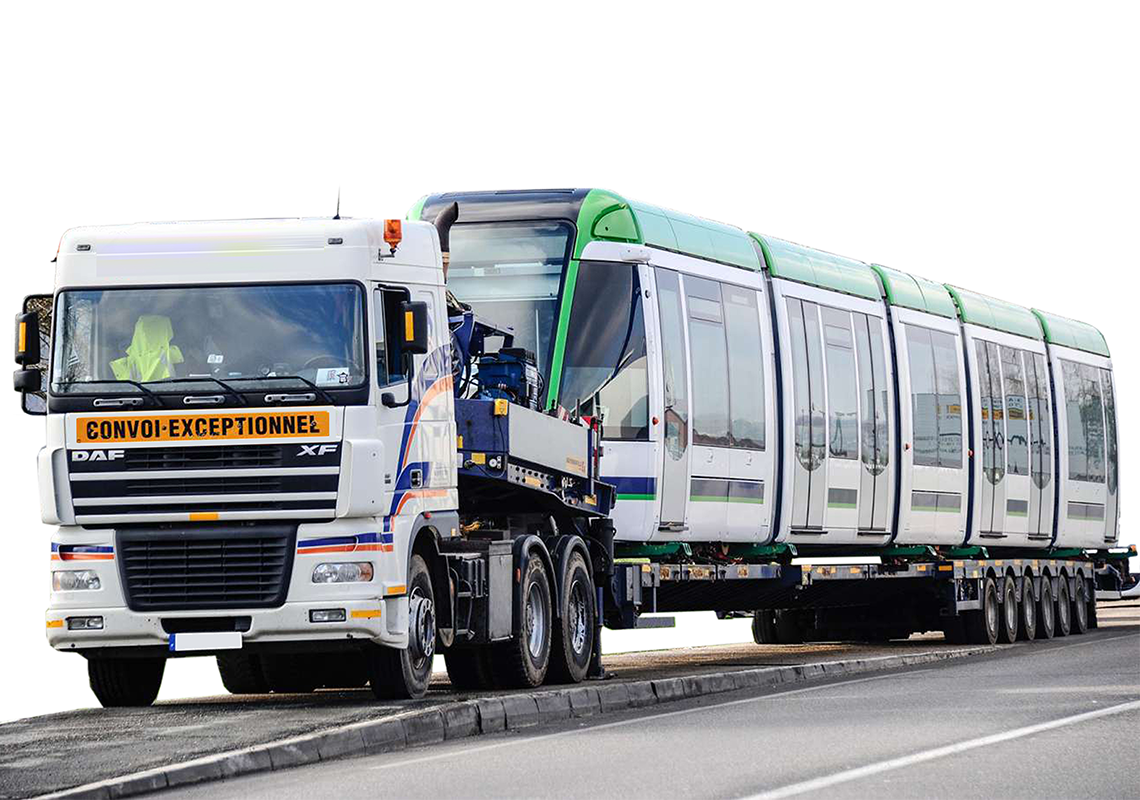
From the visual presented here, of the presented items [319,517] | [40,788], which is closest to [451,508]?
[319,517]

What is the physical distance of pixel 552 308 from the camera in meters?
21.1

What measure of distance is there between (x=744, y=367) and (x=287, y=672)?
6.58m

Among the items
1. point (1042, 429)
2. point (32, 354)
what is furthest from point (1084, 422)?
point (32, 354)

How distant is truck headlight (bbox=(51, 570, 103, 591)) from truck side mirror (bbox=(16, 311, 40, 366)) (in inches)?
55.8

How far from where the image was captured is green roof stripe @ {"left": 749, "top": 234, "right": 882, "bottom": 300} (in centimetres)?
2498

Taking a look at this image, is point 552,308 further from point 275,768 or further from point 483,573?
point 275,768

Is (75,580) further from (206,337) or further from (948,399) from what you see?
(948,399)

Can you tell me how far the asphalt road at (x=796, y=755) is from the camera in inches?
430

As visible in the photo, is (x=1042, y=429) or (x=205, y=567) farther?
(x=1042, y=429)

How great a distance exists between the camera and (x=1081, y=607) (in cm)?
3616

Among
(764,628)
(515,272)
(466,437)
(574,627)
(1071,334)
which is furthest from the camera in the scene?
(1071,334)

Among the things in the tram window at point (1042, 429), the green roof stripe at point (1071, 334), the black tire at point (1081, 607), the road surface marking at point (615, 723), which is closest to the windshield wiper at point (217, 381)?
the road surface marking at point (615, 723)

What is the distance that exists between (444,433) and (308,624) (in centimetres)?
210

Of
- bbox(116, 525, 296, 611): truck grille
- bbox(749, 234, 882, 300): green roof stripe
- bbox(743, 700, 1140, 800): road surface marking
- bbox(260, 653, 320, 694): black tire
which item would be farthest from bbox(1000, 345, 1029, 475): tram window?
bbox(116, 525, 296, 611): truck grille
